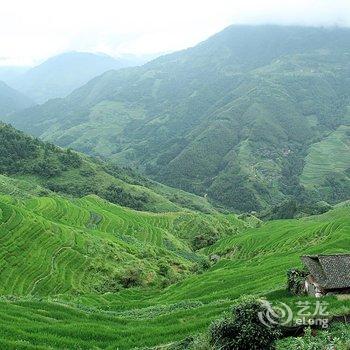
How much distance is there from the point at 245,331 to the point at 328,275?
47.9 feet

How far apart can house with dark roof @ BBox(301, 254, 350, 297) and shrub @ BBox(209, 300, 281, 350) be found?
11974mm

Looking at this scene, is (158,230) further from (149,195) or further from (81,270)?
(149,195)

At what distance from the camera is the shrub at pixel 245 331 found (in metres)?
22.8

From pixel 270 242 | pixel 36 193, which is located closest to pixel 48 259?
pixel 270 242

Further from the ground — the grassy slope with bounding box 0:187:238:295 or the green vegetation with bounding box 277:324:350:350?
the green vegetation with bounding box 277:324:350:350

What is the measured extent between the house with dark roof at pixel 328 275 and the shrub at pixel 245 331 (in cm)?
1197

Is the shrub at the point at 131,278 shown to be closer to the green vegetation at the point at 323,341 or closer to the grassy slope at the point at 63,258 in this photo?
the grassy slope at the point at 63,258

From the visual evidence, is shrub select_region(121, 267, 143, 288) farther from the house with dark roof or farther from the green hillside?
the green hillside

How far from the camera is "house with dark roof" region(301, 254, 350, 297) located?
34562 millimetres

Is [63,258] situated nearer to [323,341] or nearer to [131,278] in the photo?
[131,278]

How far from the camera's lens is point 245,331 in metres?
22.8

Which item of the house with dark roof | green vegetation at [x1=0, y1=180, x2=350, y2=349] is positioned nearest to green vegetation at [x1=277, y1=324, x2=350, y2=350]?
green vegetation at [x1=0, y1=180, x2=350, y2=349]

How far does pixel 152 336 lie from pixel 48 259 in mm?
34982

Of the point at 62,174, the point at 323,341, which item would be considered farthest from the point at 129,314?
the point at 62,174
